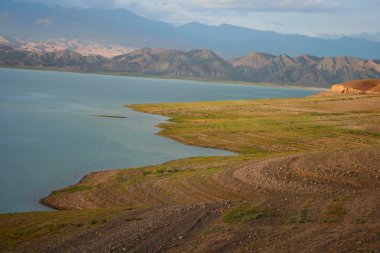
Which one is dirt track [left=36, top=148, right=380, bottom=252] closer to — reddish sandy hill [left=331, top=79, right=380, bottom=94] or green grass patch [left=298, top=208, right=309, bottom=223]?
green grass patch [left=298, top=208, right=309, bottom=223]

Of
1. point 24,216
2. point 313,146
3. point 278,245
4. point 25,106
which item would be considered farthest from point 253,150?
point 25,106

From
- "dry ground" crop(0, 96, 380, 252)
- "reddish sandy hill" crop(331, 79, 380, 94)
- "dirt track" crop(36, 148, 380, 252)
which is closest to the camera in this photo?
"dirt track" crop(36, 148, 380, 252)

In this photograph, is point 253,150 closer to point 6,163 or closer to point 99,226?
point 6,163

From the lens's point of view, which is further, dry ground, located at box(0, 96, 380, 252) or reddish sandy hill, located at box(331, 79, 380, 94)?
reddish sandy hill, located at box(331, 79, 380, 94)

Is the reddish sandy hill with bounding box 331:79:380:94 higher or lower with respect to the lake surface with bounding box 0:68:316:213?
higher

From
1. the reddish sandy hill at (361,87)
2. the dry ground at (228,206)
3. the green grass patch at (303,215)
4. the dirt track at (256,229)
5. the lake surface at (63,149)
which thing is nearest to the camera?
the dirt track at (256,229)

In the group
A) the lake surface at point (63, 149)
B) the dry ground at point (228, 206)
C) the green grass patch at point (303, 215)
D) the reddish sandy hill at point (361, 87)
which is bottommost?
the lake surface at point (63, 149)

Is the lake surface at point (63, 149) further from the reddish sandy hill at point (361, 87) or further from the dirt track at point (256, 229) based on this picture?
the reddish sandy hill at point (361, 87)

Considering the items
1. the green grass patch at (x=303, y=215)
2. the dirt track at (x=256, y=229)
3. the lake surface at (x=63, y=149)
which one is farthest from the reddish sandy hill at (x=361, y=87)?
the green grass patch at (x=303, y=215)

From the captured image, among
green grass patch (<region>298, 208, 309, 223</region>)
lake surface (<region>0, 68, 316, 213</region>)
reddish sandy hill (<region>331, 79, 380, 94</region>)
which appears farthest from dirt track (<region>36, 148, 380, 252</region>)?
reddish sandy hill (<region>331, 79, 380, 94</region>)

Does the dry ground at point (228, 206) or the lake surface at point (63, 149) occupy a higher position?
the dry ground at point (228, 206)

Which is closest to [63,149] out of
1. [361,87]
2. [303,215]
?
[303,215]
